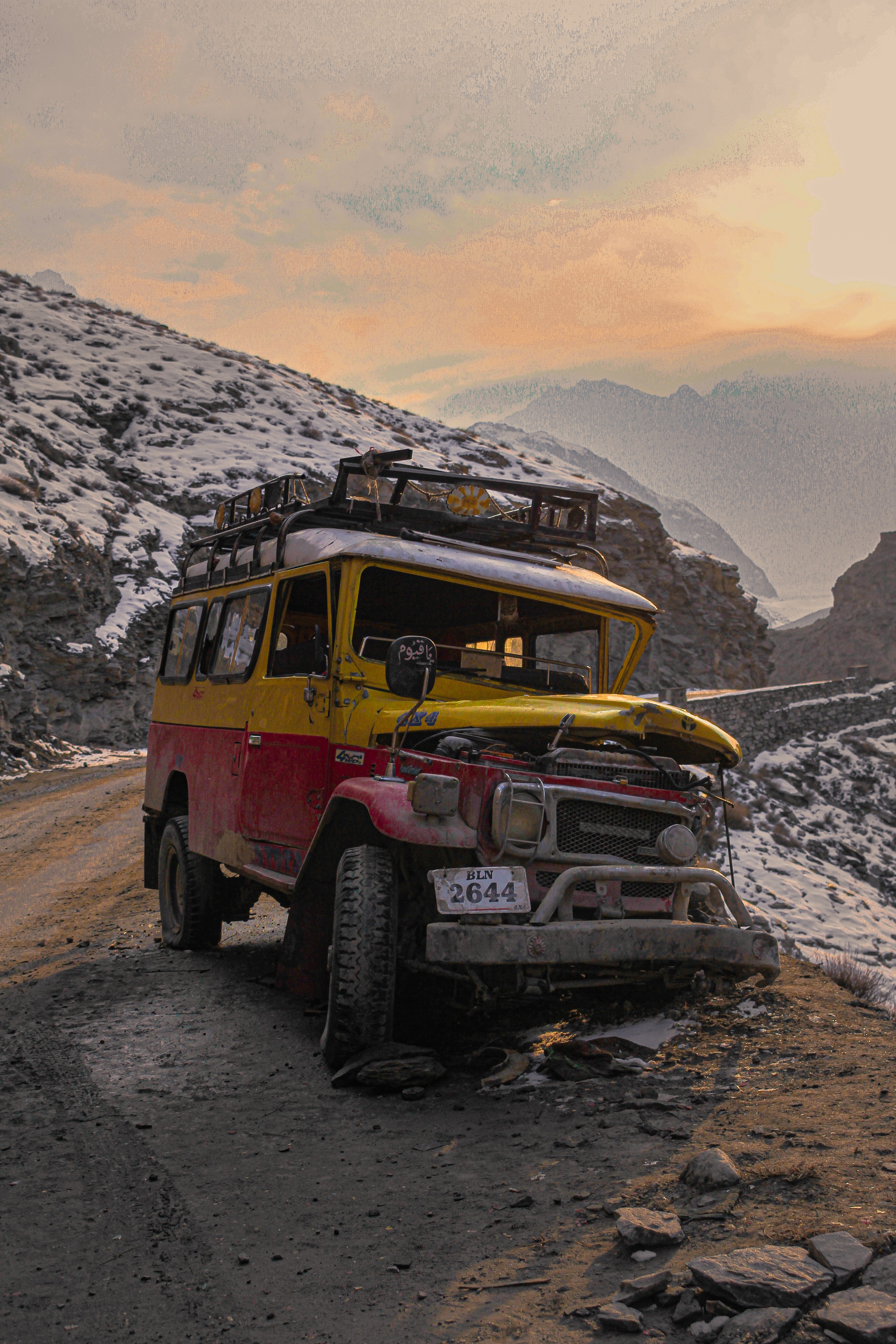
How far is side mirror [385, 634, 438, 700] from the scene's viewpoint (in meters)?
4.74

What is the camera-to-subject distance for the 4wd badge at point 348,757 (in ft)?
16.7

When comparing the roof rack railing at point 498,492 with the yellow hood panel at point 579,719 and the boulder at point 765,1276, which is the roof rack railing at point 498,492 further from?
the boulder at point 765,1276

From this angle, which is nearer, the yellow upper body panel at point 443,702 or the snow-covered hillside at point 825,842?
the yellow upper body panel at point 443,702

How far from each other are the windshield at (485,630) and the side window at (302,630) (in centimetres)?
24

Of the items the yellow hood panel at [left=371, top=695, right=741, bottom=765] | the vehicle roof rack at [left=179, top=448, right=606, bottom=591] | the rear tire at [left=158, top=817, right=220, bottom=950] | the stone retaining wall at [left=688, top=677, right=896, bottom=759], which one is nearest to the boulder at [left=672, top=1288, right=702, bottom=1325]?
the yellow hood panel at [left=371, top=695, right=741, bottom=765]

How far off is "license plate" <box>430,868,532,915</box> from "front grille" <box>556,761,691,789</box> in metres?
0.57

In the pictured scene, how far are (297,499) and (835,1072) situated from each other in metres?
4.68

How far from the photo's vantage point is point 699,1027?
487 centimetres

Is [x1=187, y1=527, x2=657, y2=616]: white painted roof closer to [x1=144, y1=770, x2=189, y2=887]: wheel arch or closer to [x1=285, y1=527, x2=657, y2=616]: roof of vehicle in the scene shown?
[x1=285, y1=527, x2=657, y2=616]: roof of vehicle

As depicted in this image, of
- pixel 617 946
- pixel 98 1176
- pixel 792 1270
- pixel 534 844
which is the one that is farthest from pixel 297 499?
pixel 792 1270

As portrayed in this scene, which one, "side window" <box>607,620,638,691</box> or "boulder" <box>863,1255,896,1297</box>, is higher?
"side window" <box>607,620,638,691</box>

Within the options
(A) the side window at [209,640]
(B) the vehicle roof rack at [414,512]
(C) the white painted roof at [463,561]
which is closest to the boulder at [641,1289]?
(C) the white painted roof at [463,561]

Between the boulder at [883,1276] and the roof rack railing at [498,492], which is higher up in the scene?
the roof rack railing at [498,492]

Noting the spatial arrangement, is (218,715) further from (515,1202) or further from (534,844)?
(515,1202)
